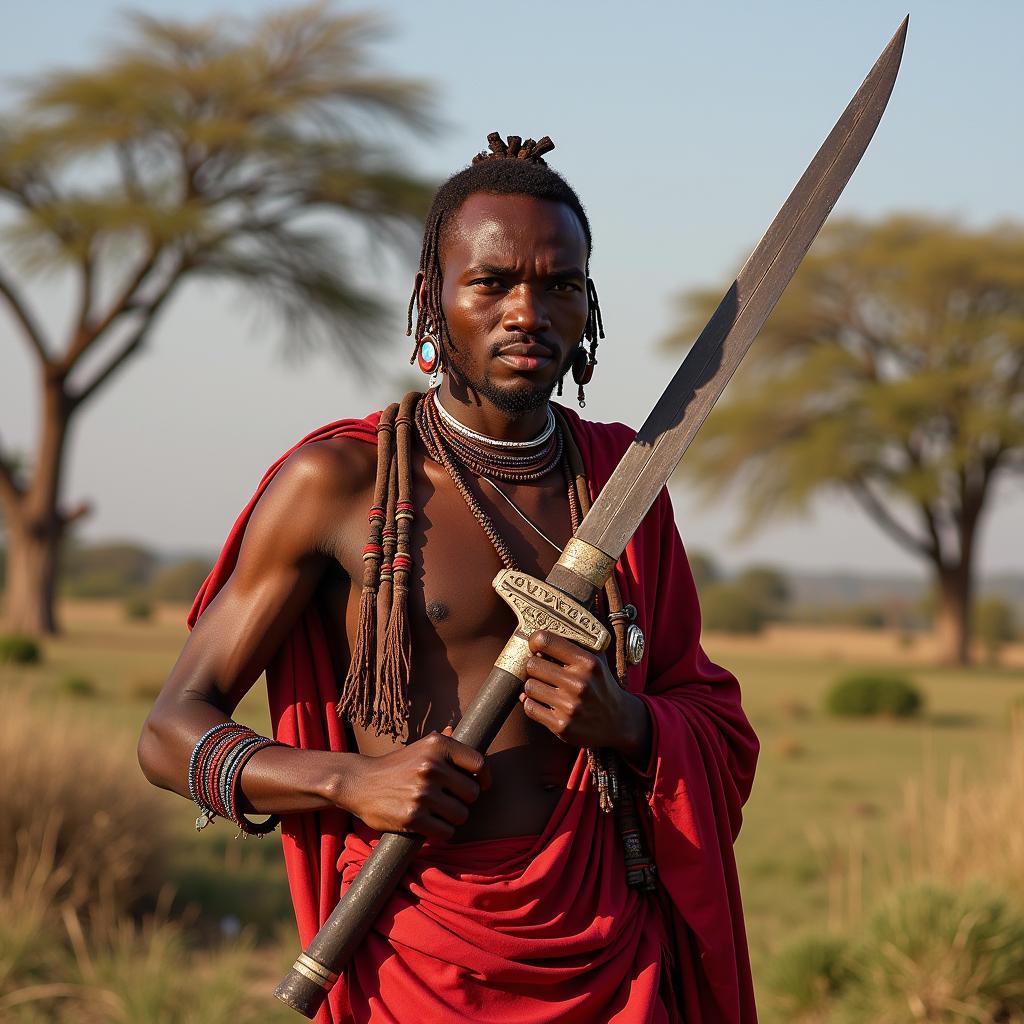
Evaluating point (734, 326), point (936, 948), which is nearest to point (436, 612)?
point (734, 326)

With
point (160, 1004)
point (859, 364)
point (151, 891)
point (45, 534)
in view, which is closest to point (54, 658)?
point (45, 534)

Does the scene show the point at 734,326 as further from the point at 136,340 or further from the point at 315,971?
the point at 136,340

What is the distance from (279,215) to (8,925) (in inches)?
868

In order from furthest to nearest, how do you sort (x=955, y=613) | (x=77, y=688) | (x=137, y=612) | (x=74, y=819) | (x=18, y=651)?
(x=137, y=612) → (x=955, y=613) → (x=18, y=651) → (x=77, y=688) → (x=74, y=819)

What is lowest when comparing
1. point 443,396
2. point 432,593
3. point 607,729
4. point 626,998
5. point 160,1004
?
point 160,1004

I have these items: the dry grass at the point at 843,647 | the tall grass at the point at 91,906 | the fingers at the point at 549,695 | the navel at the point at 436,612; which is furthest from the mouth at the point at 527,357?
the dry grass at the point at 843,647

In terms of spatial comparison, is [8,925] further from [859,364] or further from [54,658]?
[859,364]

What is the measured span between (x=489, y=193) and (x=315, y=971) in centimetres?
140

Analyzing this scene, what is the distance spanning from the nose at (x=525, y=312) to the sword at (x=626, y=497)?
0.88 feet

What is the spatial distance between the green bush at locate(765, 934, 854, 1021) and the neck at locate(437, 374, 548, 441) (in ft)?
13.7

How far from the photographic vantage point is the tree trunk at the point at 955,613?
31.9 m

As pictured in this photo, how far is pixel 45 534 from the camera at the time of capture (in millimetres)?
25578

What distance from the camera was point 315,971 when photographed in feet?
7.57

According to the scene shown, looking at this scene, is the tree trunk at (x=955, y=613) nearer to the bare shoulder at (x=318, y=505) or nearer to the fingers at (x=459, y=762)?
the bare shoulder at (x=318, y=505)
